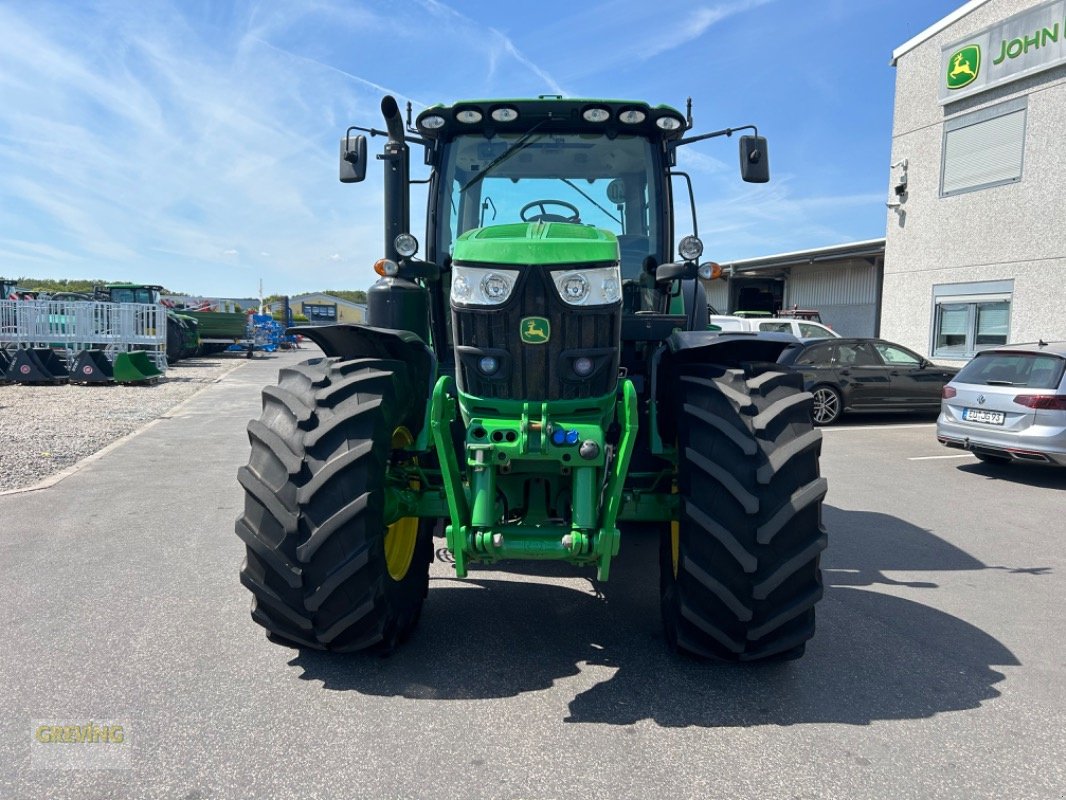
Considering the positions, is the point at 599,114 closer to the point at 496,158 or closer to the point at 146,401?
the point at 496,158

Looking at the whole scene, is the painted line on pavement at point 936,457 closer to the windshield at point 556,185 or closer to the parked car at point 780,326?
the parked car at point 780,326

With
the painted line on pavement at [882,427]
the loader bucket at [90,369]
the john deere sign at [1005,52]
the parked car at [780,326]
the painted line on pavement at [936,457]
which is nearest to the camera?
the painted line on pavement at [936,457]

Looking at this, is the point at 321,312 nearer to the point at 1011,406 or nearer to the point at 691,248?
the point at 1011,406

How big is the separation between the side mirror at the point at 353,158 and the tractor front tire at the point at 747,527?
2.53 metres

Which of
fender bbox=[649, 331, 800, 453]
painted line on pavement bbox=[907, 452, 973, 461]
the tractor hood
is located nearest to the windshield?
fender bbox=[649, 331, 800, 453]

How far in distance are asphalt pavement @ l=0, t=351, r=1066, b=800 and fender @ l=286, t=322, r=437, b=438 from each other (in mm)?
→ 1187

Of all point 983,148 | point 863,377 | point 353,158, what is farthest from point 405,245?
point 983,148

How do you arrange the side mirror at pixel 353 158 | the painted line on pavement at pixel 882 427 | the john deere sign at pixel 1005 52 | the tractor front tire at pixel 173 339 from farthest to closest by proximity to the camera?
the tractor front tire at pixel 173 339
the john deere sign at pixel 1005 52
the painted line on pavement at pixel 882 427
the side mirror at pixel 353 158

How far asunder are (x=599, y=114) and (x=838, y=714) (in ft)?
10.8

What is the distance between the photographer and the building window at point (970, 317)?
14.2m

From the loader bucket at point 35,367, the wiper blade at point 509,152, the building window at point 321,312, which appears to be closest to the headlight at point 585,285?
the wiper blade at point 509,152

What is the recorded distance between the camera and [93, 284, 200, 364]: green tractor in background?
75.9 feet

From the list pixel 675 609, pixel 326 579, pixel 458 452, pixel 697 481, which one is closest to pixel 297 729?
pixel 326 579

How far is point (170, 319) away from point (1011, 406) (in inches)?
875
